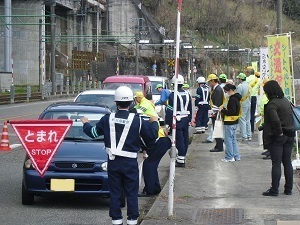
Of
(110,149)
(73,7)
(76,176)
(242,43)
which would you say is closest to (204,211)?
(76,176)

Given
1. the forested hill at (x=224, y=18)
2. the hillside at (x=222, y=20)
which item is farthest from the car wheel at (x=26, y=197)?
the forested hill at (x=224, y=18)

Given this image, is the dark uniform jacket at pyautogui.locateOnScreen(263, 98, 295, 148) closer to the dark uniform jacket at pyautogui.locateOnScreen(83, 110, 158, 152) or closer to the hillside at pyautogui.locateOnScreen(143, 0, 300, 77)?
the dark uniform jacket at pyautogui.locateOnScreen(83, 110, 158, 152)

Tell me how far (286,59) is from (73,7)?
2366 inches

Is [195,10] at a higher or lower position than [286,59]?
higher

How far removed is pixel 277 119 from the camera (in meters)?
10.7

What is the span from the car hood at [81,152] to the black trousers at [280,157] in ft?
8.70

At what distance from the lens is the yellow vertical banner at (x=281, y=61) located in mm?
14586

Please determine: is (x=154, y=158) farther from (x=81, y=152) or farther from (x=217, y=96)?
(x=217, y=96)

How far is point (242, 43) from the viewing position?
10006 cm

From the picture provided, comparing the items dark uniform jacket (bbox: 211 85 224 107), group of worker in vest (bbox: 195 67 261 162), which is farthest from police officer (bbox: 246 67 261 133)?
dark uniform jacket (bbox: 211 85 224 107)

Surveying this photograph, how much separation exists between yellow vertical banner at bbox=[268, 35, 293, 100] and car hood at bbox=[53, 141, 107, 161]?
5368 millimetres

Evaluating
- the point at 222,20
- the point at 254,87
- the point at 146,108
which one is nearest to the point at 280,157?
the point at 146,108

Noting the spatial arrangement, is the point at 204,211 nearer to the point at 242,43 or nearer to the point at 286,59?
the point at 286,59

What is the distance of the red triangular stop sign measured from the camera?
30.5ft
